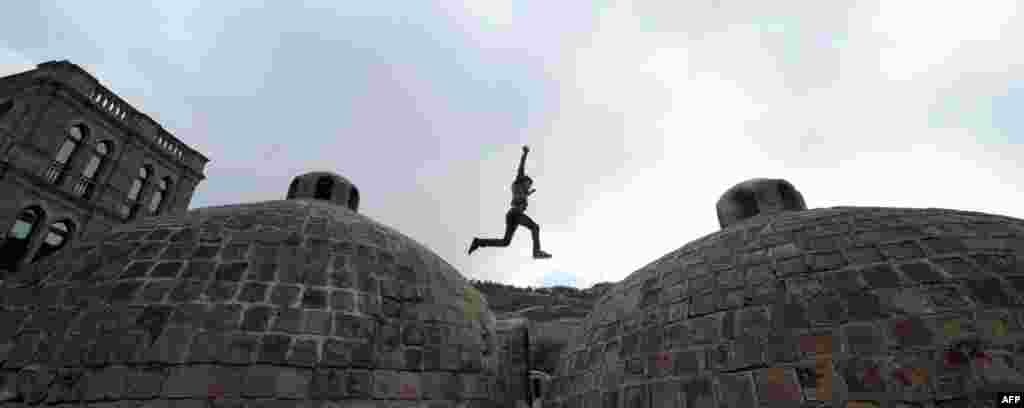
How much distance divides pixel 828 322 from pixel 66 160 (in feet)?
117

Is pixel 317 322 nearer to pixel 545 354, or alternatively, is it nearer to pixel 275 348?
pixel 275 348

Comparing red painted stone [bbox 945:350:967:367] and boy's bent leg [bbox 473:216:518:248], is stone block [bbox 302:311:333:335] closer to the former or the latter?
boy's bent leg [bbox 473:216:518:248]

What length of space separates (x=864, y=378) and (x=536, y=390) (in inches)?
398

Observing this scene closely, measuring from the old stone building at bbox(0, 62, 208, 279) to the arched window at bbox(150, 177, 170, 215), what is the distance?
3.2 inches

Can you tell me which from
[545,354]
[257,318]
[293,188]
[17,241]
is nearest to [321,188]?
[293,188]

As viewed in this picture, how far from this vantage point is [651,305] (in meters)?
6.98

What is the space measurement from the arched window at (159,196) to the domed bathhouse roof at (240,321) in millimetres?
26858

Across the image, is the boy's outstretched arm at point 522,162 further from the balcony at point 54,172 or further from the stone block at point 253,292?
the balcony at point 54,172

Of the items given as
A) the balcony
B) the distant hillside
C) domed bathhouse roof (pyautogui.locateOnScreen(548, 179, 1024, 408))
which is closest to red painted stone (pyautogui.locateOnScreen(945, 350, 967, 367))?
domed bathhouse roof (pyautogui.locateOnScreen(548, 179, 1024, 408))

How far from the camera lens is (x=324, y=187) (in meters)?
12.0

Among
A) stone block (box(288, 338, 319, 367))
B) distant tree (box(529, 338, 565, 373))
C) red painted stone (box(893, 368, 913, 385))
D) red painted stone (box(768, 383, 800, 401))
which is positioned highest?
distant tree (box(529, 338, 565, 373))

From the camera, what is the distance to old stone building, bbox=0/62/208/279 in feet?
72.0

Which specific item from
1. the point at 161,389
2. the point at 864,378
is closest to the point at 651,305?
the point at 864,378

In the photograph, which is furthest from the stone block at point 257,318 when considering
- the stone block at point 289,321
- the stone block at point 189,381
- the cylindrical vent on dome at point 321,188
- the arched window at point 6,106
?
the arched window at point 6,106
